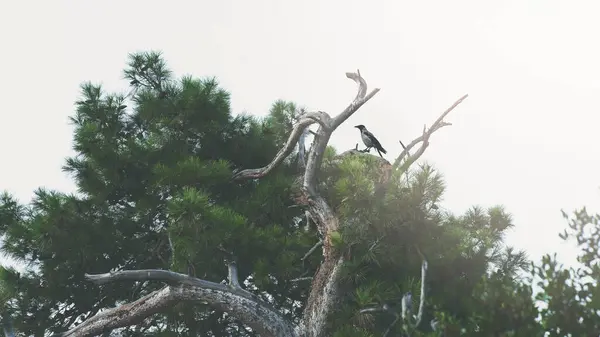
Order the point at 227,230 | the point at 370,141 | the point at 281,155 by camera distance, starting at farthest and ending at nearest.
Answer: the point at 370,141 → the point at 281,155 → the point at 227,230

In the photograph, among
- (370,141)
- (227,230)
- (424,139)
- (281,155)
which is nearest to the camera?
(227,230)

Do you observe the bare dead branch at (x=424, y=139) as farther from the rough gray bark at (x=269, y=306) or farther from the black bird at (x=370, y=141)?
the black bird at (x=370, y=141)

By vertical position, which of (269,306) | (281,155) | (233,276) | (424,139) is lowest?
(269,306)

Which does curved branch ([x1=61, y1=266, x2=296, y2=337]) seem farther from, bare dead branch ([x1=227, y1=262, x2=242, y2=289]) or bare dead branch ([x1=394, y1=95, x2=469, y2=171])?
bare dead branch ([x1=394, y1=95, x2=469, y2=171])

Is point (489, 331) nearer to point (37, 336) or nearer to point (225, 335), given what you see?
point (225, 335)

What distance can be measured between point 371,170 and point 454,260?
169cm

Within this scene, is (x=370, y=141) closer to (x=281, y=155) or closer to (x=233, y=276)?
(x=281, y=155)

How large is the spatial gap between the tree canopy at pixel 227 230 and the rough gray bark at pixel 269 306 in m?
0.02

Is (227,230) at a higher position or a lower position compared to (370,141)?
lower

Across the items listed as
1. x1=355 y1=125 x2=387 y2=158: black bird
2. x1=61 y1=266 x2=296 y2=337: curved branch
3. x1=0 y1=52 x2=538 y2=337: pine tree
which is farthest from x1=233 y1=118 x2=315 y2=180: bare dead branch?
x1=61 y1=266 x2=296 y2=337: curved branch

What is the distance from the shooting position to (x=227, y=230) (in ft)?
28.1

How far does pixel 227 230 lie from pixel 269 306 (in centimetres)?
130

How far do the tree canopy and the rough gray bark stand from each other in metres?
0.02

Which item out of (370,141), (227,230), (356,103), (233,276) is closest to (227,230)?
(227,230)
